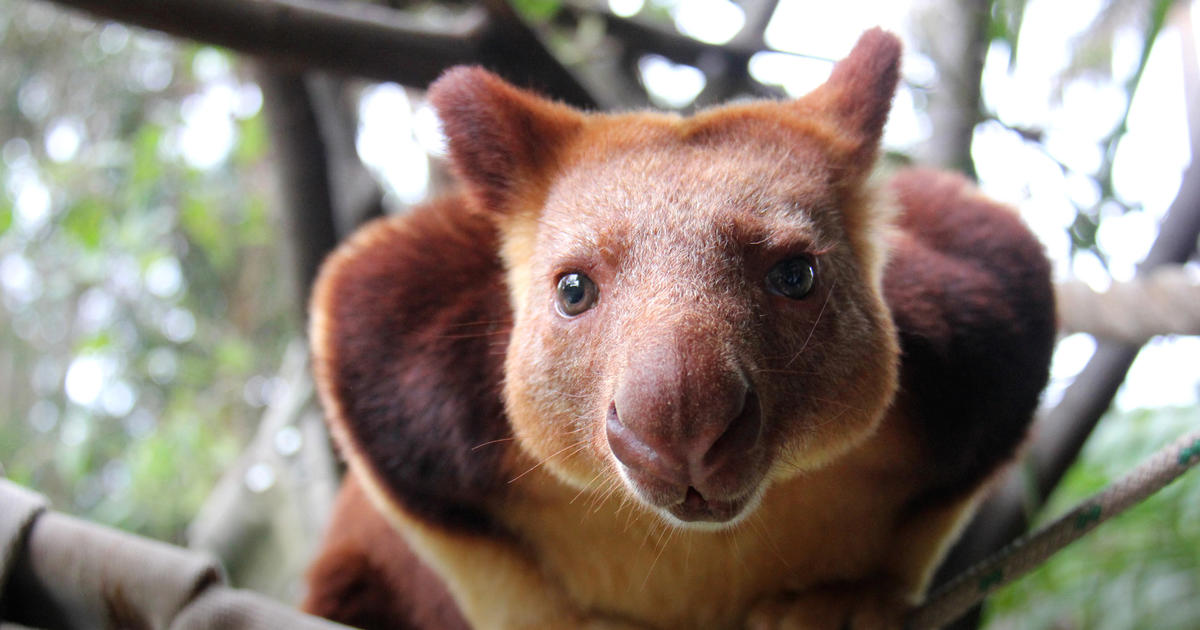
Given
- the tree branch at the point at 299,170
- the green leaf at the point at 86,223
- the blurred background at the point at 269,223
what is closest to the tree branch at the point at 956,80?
the blurred background at the point at 269,223

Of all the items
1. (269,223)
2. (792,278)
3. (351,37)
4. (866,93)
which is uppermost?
(866,93)

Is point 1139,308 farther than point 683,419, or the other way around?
point 1139,308

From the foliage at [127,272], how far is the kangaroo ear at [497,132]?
2563 mm

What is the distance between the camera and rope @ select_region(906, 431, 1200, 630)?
1.29 m

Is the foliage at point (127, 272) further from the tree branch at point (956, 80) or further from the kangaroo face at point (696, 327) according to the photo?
the tree branch at point (956, 80)

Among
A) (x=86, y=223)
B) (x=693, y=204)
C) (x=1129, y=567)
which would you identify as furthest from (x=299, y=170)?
(x=1129, y=567)

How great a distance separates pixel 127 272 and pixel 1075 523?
448 cm

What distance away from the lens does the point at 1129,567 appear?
9.18 feet

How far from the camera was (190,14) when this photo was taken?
188cm

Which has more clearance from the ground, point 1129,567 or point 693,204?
point 693,204

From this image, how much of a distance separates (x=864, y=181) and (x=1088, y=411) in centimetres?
117

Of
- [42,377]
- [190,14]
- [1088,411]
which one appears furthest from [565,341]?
[42,377]

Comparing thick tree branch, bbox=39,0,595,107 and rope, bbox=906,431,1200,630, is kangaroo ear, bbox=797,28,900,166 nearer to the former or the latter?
rope, bbox=906,431,1200,630

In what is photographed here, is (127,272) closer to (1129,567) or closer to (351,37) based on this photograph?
(351,37)
